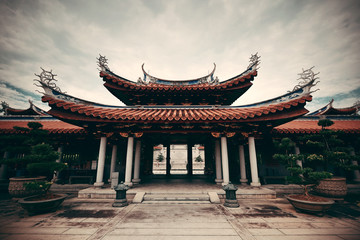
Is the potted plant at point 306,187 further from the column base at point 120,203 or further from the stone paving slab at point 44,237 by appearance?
the stone paving slab at point 44,237

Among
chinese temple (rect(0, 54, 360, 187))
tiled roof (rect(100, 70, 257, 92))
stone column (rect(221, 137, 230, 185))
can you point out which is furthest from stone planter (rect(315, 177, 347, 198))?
tiled roof (rect(100, 70, 257, 92))

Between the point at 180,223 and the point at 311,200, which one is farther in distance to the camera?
Result: the point at 311,200

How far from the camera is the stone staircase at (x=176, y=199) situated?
571 cm

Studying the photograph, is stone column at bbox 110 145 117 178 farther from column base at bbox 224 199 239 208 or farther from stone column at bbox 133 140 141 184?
column base at bbox 224 199 239 208

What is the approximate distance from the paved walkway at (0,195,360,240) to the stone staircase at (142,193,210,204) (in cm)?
32

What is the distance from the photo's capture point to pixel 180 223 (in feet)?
12.9

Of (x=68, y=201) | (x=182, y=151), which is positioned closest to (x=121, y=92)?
(x=68, y=201)

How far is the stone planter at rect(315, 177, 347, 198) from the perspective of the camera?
5773mm

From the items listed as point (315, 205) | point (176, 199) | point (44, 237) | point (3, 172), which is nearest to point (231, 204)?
point (176, 199)

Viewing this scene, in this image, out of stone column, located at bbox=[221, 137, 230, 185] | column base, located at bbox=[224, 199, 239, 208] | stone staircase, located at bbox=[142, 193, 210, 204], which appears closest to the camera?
column base, located at bbox=[224, 199, 239, 208]

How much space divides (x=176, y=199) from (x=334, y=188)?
6394mm

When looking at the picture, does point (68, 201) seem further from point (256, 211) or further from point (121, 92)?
point (256, 211)

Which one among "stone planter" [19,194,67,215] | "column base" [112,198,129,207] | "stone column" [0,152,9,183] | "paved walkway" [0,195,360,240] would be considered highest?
"stone column" [0,152,9,183]

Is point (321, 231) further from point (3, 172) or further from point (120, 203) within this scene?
point (3, 172)
